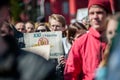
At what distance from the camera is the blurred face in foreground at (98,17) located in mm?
5695

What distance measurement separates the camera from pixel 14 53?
3.04 metres

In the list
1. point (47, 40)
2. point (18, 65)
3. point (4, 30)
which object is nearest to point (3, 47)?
point (18, 65)

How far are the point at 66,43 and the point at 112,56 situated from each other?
4.68m

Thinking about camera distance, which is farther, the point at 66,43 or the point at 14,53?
the point at 66,43

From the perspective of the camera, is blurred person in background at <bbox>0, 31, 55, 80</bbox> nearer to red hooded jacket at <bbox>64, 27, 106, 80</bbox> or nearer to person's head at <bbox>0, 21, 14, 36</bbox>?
person's head at <bbox>0, 21, 14, 36</bbox>

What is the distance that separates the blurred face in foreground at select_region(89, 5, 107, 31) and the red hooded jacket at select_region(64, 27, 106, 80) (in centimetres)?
7

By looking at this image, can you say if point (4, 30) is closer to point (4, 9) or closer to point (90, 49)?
point (4, 9)

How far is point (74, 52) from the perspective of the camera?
5.78 metres

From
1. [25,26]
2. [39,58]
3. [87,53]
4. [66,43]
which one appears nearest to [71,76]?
[87,53]

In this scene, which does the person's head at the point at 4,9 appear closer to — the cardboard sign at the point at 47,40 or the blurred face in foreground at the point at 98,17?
the blurred face in foreground at the point at 98,17

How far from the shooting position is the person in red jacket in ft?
18.6

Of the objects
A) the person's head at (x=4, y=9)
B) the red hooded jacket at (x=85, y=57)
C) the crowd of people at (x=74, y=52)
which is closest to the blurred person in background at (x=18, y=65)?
the crowd of people at (x=74, y=52)

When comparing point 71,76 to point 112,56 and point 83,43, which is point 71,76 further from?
point 112,56

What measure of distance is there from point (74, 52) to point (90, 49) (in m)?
0.18
